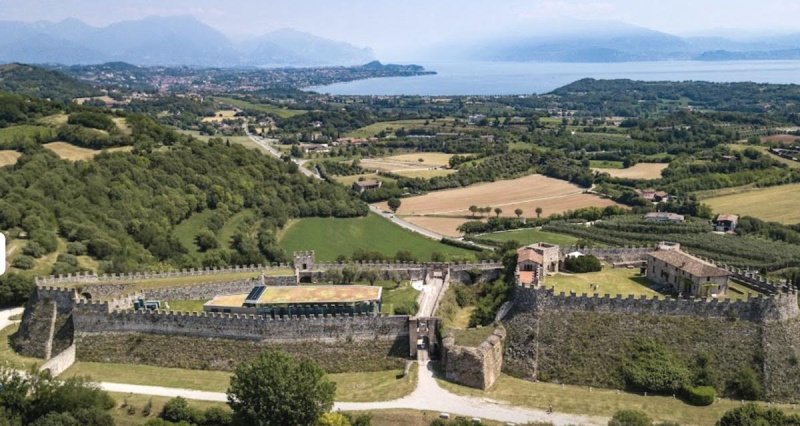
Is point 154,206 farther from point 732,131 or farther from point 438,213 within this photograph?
point 732,131

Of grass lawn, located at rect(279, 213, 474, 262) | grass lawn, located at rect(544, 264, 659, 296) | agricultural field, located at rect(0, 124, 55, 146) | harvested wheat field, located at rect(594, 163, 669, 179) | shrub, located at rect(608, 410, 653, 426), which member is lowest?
grass lawn, located at rect(279, 213, 474, 262)

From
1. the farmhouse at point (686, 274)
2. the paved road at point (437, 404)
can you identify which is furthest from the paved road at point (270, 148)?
the paved road at point (437, 404)

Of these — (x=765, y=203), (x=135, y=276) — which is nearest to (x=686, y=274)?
(x=135, y=276)

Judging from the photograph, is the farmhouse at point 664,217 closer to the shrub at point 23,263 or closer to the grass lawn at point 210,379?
the grass lawn at point 210,379

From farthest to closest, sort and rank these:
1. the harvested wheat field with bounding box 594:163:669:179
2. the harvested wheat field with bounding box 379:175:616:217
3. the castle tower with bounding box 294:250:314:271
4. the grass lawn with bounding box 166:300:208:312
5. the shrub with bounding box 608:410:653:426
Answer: the harvested wheat field with bounding box 594:163:669:179 < the harvested wheat field with bounding box 379:175:616:217 < the castle tower with bounding box 294:250:314:271 < the grass lawn with bounding box 166:300:208:312 < the shrub with bounding box 608:410:653:426

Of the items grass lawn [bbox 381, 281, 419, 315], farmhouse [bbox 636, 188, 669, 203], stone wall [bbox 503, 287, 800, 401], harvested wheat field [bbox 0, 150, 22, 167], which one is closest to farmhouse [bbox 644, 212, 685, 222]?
farmhouse [bbox 636, 188, 669, 203]

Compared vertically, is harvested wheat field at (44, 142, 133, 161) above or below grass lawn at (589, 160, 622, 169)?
above

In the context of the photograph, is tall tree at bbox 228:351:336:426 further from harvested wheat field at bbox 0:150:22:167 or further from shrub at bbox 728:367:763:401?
harvested wheat field at bbox 0:150:22:167
